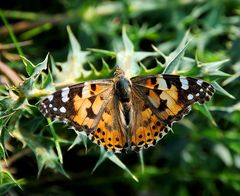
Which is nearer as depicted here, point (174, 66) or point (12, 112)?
point (12, 112)

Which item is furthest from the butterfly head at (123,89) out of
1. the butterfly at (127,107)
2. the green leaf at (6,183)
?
the green leaf at (6,183)

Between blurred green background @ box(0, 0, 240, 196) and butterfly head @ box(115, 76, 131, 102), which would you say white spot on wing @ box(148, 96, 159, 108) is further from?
blurred green background @ box(0, 0, 240, 196)

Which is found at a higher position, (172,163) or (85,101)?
(85,101)

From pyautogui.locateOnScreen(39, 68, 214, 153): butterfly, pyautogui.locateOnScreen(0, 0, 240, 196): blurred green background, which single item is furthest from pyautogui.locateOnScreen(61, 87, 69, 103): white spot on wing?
pyautogui.locateOnScreen(0, 0, 240, 196): blurred green background

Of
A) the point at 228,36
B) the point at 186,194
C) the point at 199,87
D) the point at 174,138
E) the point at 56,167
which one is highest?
the point at 199,87

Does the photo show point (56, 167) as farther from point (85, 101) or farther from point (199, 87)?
point (199, 87)

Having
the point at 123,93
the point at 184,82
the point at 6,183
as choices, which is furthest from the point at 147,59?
the point at 6,183

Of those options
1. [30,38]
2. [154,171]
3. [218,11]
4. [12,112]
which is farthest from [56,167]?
[218,11]

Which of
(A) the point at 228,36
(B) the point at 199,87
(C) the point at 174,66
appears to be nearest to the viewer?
(B) the point at 199,87
